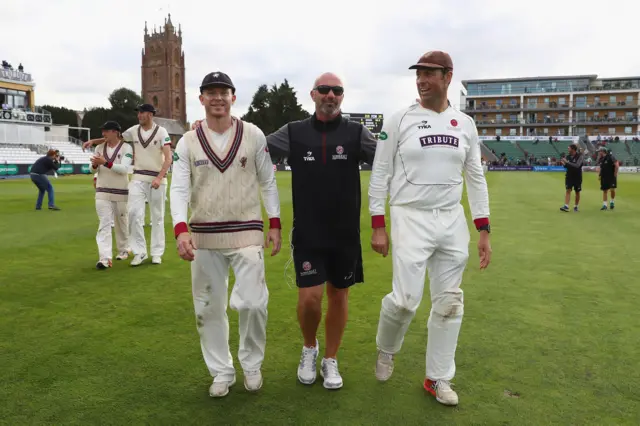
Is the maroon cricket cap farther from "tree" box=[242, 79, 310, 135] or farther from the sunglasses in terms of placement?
"tree" box=[242, 79, 310, 135]

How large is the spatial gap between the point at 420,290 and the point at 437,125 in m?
1.16

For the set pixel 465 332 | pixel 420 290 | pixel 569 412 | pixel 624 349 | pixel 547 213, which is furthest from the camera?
pixel 547 213

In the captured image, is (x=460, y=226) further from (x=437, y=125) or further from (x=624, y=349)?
(x=624, y=349)

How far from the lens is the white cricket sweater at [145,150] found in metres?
7.85

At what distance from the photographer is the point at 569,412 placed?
3.34 meters

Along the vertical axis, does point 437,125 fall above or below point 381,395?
above

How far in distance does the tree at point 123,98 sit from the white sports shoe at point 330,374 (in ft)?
314

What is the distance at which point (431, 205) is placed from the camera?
3594 mm

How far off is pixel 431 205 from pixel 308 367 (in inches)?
59.0

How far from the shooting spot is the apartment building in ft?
311

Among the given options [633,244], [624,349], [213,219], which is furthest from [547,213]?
[213,219]

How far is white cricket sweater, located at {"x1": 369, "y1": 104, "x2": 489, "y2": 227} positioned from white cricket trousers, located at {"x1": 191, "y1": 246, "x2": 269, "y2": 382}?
980mm

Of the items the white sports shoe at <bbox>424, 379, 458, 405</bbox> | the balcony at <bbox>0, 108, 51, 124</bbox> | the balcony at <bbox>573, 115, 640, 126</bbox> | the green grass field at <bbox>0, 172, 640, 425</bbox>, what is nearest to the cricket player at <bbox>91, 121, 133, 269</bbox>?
the green grass field at <bbox>0, 172, 640, 425</bbox>

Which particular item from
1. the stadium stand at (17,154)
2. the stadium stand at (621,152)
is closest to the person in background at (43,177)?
the stadium stand at (17,154)
